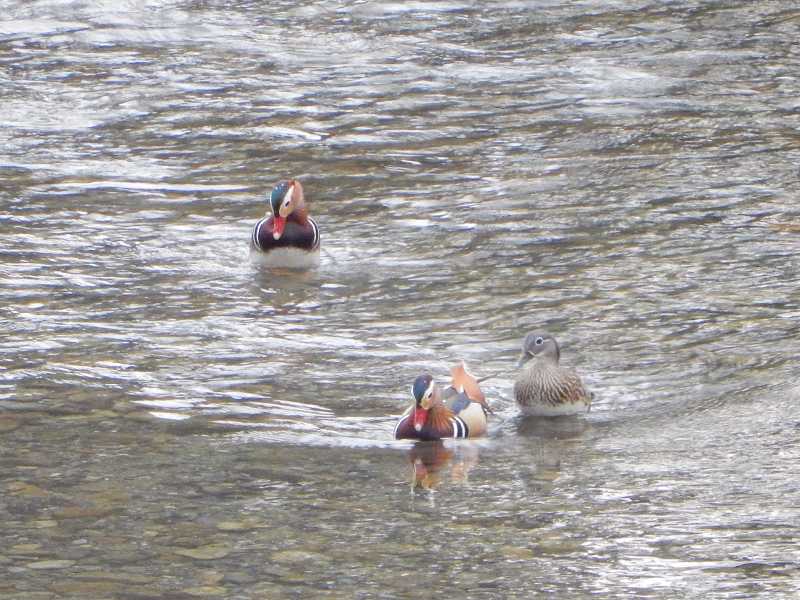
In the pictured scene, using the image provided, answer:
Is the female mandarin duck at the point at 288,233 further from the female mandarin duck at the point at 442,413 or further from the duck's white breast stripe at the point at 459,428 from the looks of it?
the duck's white breast stripe at the point at 459,428

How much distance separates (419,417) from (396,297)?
273 cm

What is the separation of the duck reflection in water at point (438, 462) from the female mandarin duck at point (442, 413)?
60mm

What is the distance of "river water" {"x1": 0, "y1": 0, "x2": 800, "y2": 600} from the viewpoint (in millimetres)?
7293

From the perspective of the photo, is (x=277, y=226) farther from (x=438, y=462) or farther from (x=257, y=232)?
(x=438, y=462)

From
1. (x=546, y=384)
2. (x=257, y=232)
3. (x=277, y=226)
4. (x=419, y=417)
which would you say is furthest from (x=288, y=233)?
(x=419, y=417)

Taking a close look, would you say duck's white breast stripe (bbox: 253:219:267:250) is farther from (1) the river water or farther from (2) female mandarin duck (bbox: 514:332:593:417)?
(2) female mandarin duck (bbox: 514:332:593:417)

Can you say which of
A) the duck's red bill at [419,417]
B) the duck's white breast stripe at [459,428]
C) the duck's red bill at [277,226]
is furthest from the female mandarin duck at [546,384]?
the duck's red bill at [277,226]

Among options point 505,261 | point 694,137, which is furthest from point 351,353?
A: point 694,137

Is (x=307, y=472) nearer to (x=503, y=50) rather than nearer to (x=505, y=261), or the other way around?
(x=505, y=261)

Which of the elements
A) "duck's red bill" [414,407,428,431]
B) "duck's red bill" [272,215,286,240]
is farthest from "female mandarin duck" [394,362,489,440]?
"duck's red bill" [272,215,286,240]

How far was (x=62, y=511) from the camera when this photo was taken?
7621mm

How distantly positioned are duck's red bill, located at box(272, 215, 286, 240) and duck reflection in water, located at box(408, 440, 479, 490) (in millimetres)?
3575

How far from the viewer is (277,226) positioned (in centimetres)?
1231

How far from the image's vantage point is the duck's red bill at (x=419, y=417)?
29.1 ft
